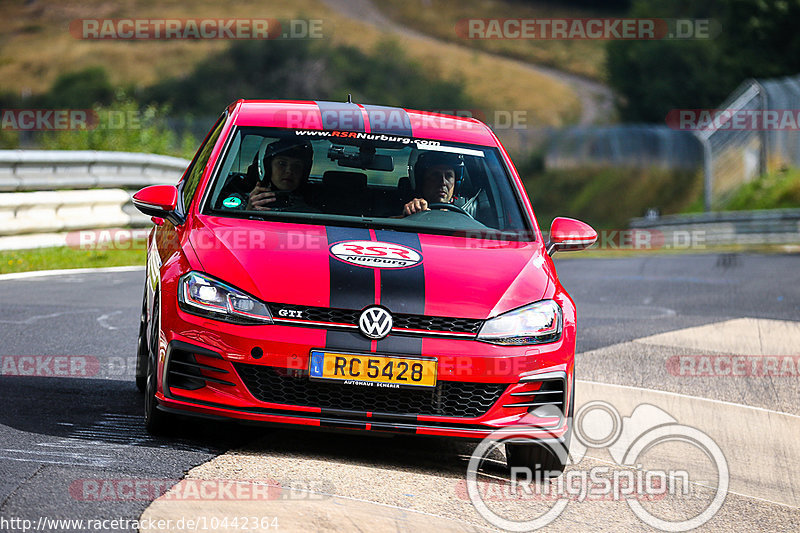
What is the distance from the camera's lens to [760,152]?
40344mm

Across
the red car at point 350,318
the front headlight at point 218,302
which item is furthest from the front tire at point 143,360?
the front headlight at point 218,302

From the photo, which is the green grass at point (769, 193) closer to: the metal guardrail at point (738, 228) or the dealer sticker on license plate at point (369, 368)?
the metal guardrail at point (738, 228)

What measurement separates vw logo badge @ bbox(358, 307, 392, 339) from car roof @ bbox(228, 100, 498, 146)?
1.72 meters

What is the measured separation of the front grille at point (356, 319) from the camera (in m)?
5.35

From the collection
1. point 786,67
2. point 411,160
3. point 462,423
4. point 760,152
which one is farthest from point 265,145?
point 786,67

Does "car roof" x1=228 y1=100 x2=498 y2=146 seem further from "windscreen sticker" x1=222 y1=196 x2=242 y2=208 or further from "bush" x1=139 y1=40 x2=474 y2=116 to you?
"bush" x1=139 y1=40 x2=474 y2=116

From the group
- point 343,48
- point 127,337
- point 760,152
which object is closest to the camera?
point 127,337

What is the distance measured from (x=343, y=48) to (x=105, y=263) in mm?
88202

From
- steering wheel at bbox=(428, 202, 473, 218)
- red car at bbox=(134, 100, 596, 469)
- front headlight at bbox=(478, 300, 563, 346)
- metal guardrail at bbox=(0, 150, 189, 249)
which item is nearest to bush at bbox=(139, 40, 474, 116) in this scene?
metal guardrail at bbox=(0, 150, 189, 249)

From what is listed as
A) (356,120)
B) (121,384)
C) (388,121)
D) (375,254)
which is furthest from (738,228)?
(375,254)

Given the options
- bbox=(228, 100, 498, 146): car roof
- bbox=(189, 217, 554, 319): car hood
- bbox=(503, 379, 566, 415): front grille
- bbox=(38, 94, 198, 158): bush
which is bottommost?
bbox=(503, 379, 566, 415): front grille

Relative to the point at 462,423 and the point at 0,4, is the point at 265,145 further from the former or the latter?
the point at 0,4

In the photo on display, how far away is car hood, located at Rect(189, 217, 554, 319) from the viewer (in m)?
5.41

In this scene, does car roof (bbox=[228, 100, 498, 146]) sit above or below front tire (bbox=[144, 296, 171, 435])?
above
